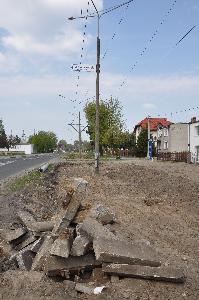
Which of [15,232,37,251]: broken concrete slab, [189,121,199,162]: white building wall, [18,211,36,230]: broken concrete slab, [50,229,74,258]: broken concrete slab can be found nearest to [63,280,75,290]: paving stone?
[50,229,74,258]: broken concrete slab

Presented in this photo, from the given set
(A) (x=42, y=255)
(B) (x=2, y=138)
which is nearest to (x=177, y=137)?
(A) (x=42, y=255)

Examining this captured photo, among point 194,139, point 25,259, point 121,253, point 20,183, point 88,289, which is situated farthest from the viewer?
point 194,139

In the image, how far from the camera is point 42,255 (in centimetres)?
782

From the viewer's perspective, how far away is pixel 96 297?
6.80 metres

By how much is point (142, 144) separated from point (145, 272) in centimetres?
8247

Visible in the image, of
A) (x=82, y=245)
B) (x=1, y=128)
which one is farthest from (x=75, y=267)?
(x=1, y=128)

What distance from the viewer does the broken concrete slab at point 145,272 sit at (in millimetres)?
7109

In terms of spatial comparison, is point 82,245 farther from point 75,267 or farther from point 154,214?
point 154,214

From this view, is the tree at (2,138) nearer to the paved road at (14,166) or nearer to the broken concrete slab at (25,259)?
the paved road at (14,166)

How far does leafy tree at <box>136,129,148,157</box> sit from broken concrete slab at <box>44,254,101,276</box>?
8024cm

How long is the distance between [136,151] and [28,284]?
85.7m

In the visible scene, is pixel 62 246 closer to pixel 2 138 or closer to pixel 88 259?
pixel 88 259

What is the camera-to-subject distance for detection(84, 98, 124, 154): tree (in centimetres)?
8344

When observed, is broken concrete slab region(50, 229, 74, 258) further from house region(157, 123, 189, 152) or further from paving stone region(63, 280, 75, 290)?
house region(157, 123, 189, 152)
